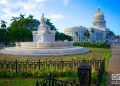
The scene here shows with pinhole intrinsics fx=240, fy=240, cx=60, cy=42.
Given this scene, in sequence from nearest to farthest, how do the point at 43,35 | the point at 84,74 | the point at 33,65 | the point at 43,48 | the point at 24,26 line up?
the point at 84,74 → the point at 33,65 → the point at 43,48 → the point at 43,35 → the point at 24,26

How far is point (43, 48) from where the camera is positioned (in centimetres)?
3203

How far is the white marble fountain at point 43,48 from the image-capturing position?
28.5 metres

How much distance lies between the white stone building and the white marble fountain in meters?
87.0

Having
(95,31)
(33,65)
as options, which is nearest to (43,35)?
(33,65)

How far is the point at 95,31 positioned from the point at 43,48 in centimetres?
11340

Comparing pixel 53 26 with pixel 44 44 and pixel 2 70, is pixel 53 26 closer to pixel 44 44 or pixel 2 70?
pixel 44 44

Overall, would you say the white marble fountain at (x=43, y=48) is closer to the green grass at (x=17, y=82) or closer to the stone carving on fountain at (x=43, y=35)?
the stone carving on fountain at (x=43, y=35)

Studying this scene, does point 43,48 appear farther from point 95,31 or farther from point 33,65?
point 95,31

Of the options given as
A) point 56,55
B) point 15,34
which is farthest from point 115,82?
point 15,34

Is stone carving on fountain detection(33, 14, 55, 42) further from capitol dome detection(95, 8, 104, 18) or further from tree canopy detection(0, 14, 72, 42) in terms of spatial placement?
capitol dome detection(95, 8, 104, 18)

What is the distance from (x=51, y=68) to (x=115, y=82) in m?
4.43

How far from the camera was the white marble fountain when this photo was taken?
93.6 ft

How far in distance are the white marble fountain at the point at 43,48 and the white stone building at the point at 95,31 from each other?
87003 mm

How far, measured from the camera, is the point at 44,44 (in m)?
33.0
